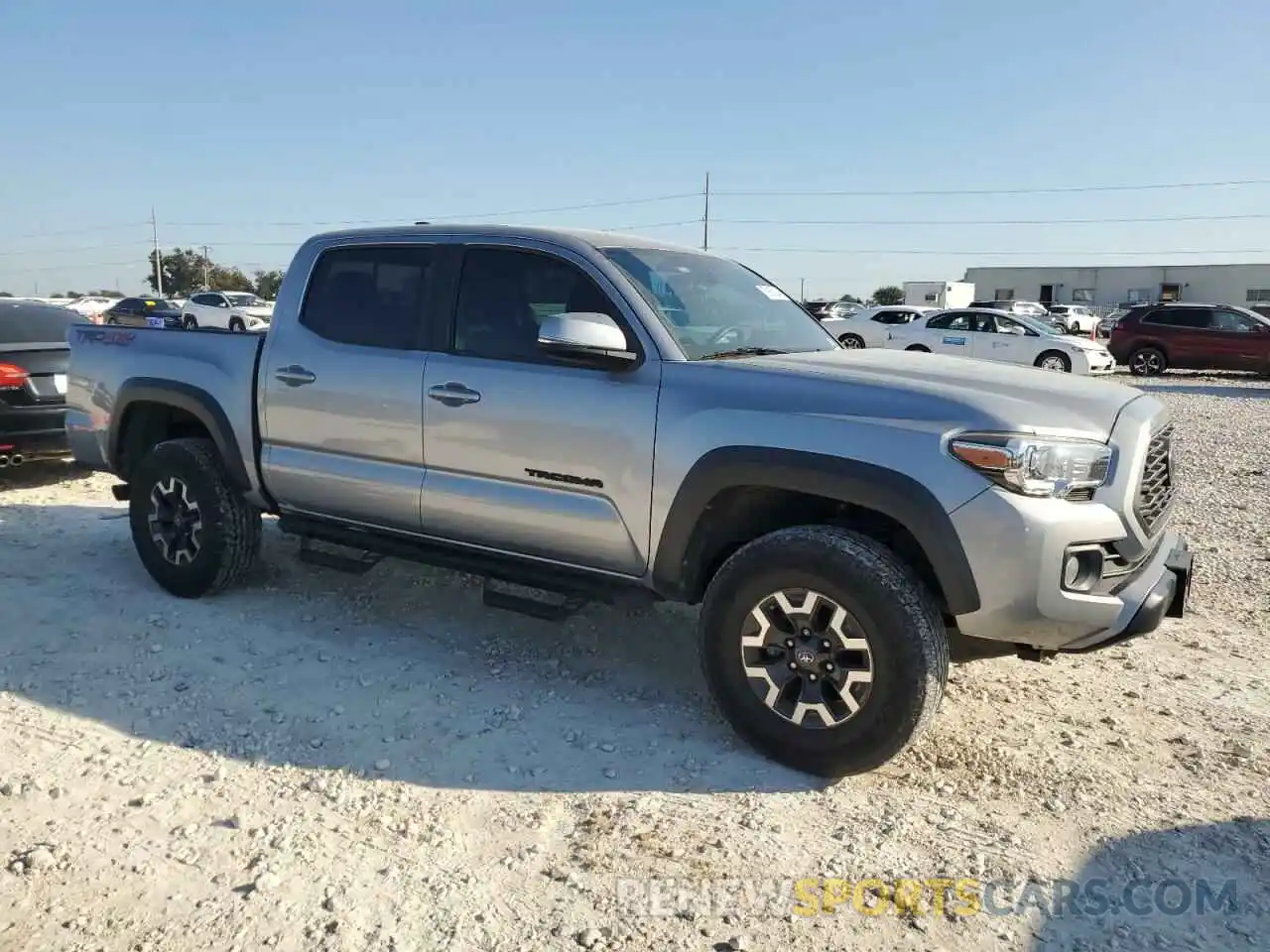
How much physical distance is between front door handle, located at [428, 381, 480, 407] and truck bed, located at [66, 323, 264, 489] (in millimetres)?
1250

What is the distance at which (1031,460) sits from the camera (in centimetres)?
306

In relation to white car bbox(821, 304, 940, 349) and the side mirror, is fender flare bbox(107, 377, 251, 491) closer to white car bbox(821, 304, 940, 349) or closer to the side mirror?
the side mirror

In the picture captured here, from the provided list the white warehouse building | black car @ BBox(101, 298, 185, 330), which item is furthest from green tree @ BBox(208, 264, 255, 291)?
the white warehouse building

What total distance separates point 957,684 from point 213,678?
3.24 m

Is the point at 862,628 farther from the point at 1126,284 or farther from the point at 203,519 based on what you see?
the point at 1126,284

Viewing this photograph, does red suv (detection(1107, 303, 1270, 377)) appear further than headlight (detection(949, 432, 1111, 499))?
Yes

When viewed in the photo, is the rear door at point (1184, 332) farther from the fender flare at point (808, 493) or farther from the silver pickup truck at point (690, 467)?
the fender flare at point (808, 493)

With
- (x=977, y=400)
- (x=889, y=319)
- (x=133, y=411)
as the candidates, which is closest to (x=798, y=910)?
(x=977, y=400)

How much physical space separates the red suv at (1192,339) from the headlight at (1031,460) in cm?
2061

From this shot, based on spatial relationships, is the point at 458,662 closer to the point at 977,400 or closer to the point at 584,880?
the point at 584,880

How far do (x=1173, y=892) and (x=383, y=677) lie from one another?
3.04 metres

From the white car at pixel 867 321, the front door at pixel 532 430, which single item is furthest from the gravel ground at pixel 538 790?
the white car at pixel 867 321

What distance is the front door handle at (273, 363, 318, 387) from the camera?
463 cm

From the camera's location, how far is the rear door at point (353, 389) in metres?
4.37
